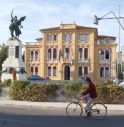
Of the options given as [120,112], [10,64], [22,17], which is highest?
[22,17]

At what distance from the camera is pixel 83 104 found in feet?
64.3

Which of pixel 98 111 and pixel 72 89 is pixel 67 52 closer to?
pixel 72 89

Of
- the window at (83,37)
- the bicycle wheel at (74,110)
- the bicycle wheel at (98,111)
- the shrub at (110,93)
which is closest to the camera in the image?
the bicycle wheel at (98,111)

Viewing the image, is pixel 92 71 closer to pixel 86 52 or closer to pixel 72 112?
pixel 86 52

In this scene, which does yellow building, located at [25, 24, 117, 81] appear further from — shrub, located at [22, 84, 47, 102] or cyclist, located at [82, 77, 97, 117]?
cyclist, located at [82, 77, 97, 117]

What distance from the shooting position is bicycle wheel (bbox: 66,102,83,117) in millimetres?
18453

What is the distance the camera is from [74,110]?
18.6 m

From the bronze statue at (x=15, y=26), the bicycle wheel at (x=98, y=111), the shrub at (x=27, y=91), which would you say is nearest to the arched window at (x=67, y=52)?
the bronze statue at (x=15, y=26)

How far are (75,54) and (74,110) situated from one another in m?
70.1

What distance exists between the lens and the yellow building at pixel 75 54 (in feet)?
290

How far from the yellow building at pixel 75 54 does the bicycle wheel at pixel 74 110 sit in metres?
68.8

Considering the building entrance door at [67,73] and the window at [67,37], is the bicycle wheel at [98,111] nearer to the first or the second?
the building entrance door at [67,73]
